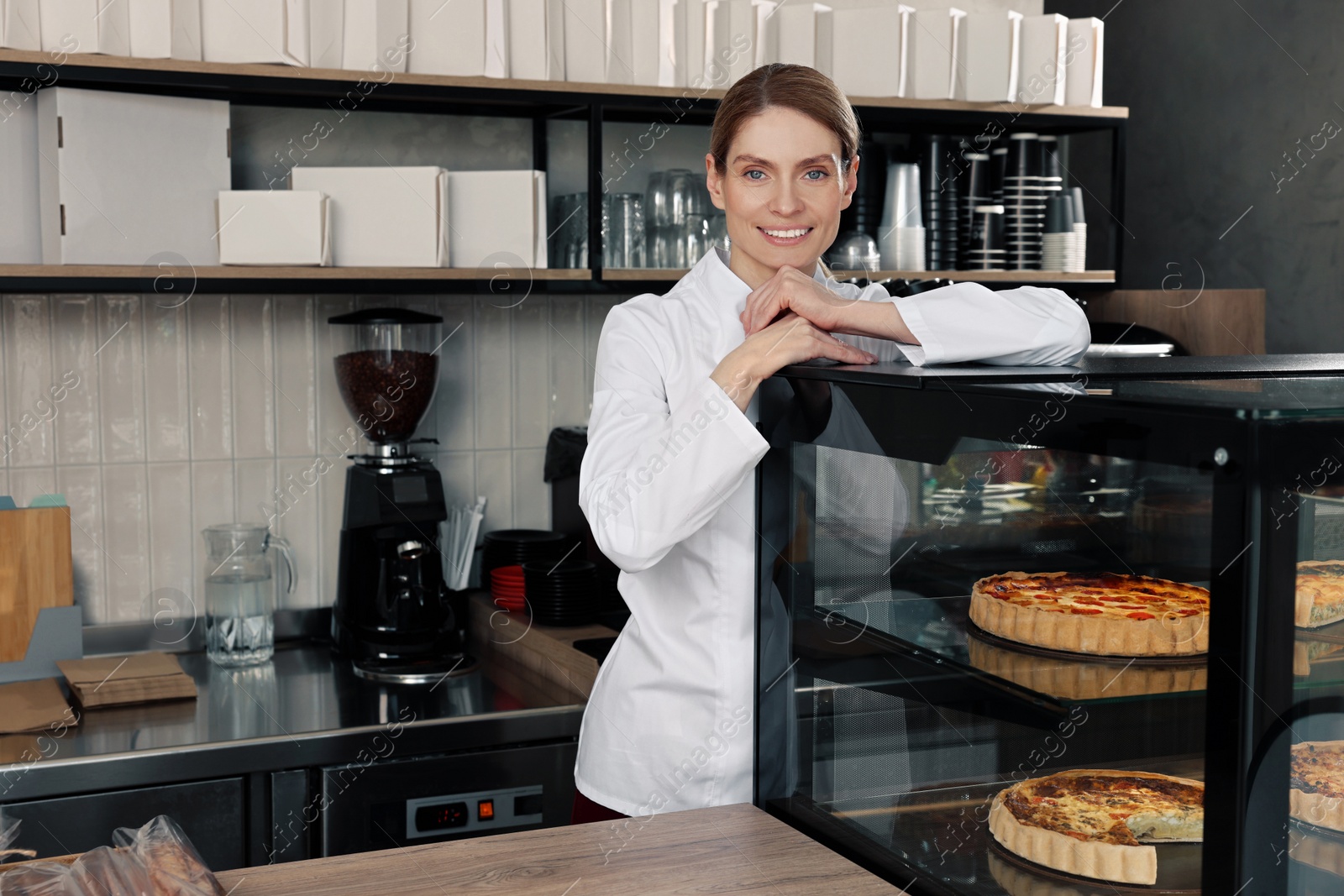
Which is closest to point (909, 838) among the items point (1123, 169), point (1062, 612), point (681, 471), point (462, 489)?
point (1062, 612)

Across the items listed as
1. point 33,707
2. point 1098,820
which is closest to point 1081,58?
point 1098,820

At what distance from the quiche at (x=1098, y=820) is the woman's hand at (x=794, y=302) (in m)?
0.47

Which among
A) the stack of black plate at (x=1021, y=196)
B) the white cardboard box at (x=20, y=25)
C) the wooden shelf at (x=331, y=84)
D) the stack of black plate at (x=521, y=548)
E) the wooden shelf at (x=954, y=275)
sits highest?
the white cardboard box at (x=20, y=25)

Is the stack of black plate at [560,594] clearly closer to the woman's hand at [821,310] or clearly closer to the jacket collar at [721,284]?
the jacket collar at [721,284]

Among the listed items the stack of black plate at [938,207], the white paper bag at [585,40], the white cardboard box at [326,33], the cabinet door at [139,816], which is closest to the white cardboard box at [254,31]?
the white cardboard box at [326,33]

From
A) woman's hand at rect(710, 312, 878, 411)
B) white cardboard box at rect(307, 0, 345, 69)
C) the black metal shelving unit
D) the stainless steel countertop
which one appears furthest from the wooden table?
white cardboard box at rect(307, 0, 345, 69)

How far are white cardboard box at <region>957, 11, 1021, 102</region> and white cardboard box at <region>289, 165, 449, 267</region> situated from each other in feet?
3.89

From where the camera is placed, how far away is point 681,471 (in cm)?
119

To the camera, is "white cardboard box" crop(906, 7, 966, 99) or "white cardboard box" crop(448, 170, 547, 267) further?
"white cardboard box" crop(906, 7, 966, 99)

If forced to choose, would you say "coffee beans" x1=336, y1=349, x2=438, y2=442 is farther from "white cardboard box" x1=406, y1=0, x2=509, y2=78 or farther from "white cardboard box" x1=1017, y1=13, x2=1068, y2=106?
"white cardboard box" x1=1017, y1=13, x2=1068, y2=106

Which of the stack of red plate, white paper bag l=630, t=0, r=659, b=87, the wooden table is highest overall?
A: white paper bag l=630, t=0, r=659, b=87

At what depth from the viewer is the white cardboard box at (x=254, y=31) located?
7.23 feet

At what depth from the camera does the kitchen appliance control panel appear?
7.02 ft

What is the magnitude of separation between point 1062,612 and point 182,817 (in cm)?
154
